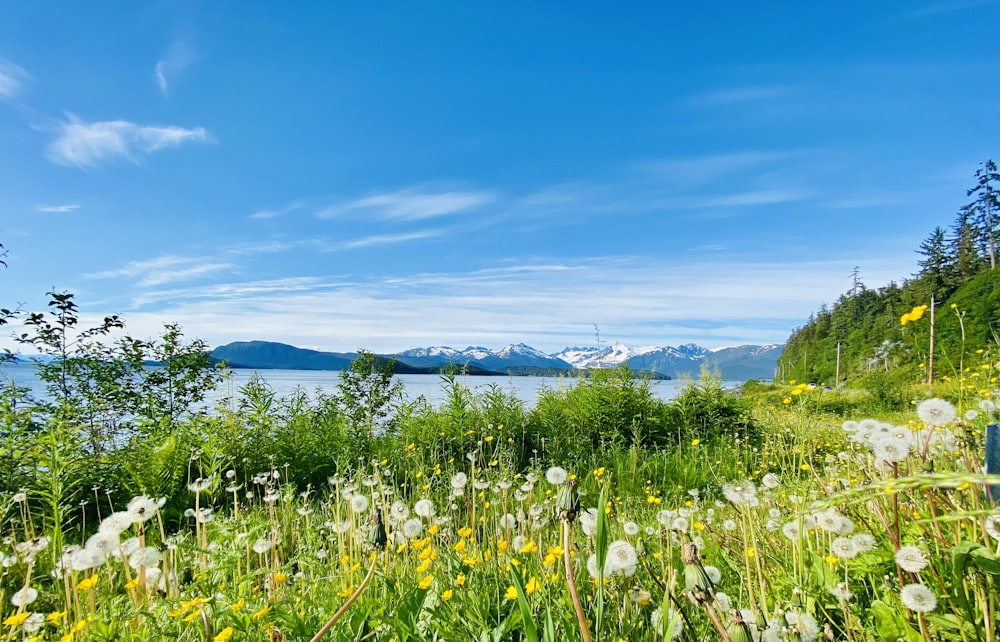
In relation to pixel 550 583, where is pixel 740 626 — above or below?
above

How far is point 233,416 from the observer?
721 cm

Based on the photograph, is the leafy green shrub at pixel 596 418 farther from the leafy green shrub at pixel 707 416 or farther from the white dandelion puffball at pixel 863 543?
the white dandelion puffball at pixel 863 543

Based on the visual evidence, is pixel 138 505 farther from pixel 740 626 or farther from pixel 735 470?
pixel 735 470

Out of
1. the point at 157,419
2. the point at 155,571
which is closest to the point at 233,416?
the point at 157,419

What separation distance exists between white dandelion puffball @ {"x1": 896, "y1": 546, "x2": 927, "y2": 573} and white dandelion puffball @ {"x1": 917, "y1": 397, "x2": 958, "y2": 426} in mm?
401

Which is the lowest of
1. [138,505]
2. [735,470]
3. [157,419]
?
[735,470]

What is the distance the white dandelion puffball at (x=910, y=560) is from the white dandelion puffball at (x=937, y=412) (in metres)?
0.40

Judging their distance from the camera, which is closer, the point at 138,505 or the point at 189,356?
the point at 138,505

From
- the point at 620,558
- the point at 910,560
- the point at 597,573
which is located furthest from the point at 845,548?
the point at 597,573

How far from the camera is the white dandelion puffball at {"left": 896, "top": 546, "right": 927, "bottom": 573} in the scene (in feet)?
4.56

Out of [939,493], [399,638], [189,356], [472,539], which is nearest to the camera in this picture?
→ [399,638]

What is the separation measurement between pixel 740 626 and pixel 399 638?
44.2 inches

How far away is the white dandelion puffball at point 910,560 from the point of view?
1.39 m

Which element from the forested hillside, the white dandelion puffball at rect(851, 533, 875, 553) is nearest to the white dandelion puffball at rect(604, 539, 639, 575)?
the white dandelion puffball at rect(851, 533, 875, 553)
